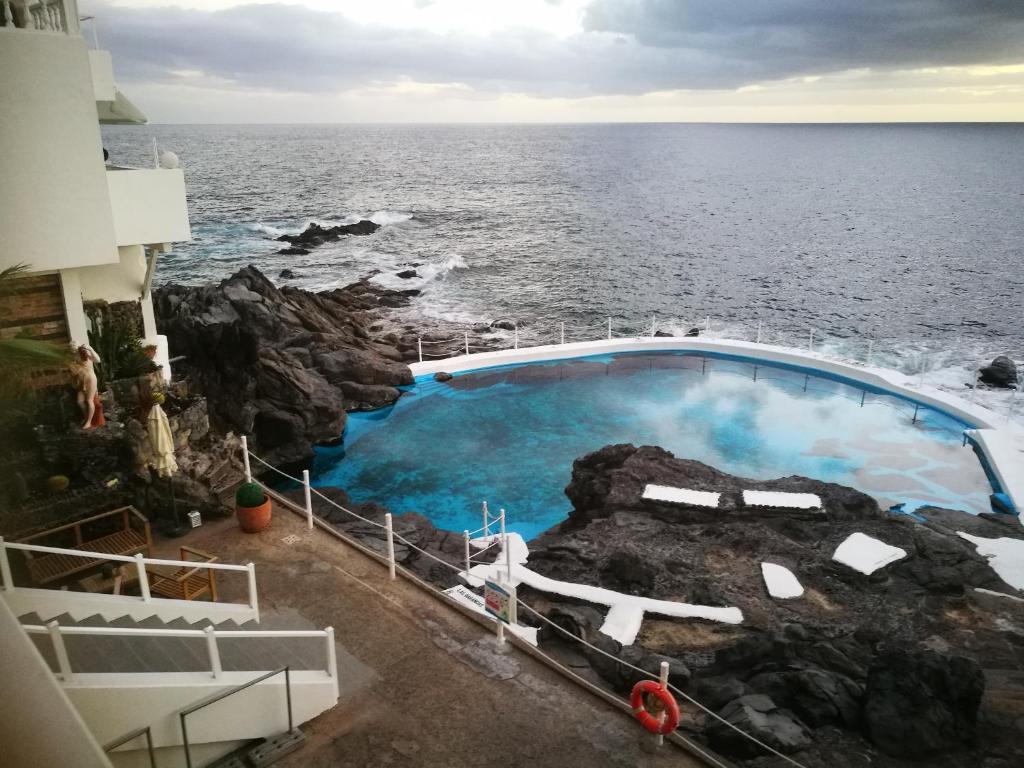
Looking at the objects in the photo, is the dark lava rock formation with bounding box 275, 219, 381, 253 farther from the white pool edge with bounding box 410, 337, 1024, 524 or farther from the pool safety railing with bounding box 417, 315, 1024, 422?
the white pool edge with bounding box 410, 337, 1024, 524

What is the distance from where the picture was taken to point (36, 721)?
2227 mm

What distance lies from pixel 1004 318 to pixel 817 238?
3245cm

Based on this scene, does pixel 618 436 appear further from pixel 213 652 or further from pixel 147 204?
pixel 213 652

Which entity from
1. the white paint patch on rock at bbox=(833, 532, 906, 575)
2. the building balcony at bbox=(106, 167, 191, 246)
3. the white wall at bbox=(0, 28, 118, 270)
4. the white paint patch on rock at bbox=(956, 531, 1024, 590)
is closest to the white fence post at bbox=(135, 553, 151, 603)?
the white wall at bbox=(0, 28, 118, 270)

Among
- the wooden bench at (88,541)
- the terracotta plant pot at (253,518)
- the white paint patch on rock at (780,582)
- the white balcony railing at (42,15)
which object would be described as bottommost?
the white paint patch on rock at (780,582)

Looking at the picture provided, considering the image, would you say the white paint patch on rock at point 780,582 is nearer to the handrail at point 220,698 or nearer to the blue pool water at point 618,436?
the blue pool water at point 618,436

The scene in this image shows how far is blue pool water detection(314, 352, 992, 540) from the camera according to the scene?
19094 millimetres

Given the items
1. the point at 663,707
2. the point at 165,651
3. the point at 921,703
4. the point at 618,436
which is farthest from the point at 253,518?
the point at 618,436

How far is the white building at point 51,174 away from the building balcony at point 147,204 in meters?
0.04

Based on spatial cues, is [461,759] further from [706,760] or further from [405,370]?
[405,370]

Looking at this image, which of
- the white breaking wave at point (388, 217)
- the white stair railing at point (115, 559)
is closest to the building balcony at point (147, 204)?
the white stair railing at point (115, 559)

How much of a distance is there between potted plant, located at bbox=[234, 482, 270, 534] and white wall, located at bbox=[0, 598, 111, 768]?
890 cm

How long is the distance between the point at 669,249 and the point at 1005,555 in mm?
56874

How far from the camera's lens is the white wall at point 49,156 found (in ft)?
32.6
